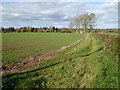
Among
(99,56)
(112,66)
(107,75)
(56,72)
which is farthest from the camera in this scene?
(99,56)

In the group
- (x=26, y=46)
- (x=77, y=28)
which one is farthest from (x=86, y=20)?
(x=26, y=46)

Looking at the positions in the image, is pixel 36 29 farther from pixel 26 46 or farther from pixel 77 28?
Answer: pixel 26 46

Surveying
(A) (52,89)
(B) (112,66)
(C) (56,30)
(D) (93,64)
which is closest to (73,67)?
(D) (93,64)

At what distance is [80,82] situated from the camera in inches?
497

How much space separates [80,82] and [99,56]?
4.25 m

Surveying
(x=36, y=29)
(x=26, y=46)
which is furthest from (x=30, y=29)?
(x=26, y=46)

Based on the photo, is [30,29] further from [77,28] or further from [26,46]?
[26,46]

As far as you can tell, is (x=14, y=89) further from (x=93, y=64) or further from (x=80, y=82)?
(x=93, y=64)

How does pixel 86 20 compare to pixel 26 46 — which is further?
pixel 86 20

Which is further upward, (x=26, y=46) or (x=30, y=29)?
(x=30, y=29)

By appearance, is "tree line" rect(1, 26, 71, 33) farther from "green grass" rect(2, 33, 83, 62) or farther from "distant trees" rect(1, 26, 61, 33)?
"green grass" rect(2, 33, 83, 62)

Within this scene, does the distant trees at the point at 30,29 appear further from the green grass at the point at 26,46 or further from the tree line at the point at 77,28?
the green grass at the point at 26,46

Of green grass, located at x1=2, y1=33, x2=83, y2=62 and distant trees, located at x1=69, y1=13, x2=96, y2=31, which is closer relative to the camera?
green grass, located at x1=2, y1=33, x2=83, y2=62

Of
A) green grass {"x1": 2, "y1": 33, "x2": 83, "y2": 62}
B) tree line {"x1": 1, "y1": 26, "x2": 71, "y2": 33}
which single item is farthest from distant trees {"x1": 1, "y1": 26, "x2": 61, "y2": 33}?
green grass {"x1": 2, "y1": 33, "x2": 83, "y2": 62}
